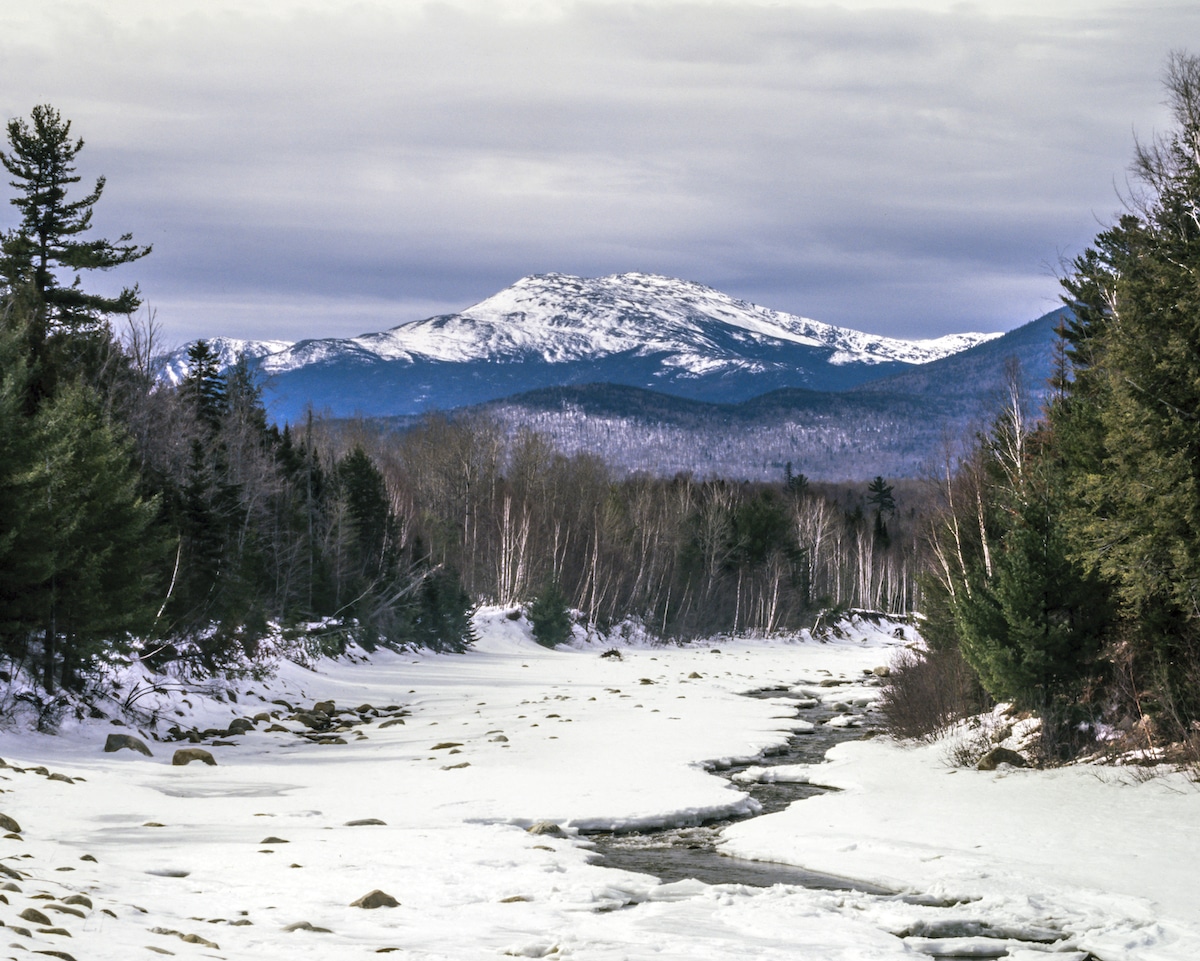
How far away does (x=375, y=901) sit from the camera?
10.5 metres

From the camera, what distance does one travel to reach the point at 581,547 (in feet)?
236

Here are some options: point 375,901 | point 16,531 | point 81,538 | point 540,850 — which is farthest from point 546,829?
point 81,538

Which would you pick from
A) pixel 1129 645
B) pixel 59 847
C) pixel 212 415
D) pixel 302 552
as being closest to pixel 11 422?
pixel 59 847

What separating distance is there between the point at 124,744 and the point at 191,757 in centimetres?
120

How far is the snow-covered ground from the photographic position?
9.59 meters

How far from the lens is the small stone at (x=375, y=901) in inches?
410

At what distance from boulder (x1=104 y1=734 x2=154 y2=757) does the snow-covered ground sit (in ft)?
0.83

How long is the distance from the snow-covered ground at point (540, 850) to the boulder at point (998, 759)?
19.0 inches

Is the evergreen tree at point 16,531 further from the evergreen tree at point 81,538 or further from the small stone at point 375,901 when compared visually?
the small stone at point 375,901

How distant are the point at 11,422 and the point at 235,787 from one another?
7.88 metres

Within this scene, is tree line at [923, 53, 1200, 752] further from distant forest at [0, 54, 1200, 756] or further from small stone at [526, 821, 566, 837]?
small stone at [526, 821, 566, 837]

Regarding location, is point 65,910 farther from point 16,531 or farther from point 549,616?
point 549,616

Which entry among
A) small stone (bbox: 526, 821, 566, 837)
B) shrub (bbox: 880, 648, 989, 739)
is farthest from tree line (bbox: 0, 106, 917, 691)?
shrub (bbox: 880, 648, 989, 739)

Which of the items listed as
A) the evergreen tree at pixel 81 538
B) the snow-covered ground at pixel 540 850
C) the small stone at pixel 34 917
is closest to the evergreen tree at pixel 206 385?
the snow-covered ground at pixel 540 850
